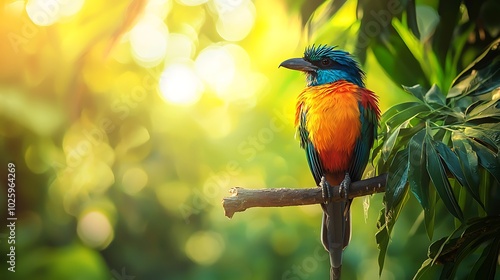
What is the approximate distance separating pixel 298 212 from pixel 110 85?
0.76 m

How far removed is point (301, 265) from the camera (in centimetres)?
193

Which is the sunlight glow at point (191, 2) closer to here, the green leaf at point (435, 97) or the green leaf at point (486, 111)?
the green leaf at point (435, 97)

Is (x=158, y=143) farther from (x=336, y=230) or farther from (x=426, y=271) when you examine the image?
(x=426, y=271)

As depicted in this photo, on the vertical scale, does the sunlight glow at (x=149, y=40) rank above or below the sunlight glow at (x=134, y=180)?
above

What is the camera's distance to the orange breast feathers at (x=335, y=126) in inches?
71.5

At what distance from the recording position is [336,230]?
6.04ft

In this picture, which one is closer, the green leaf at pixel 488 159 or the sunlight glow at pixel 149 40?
the green leaf at pixel 488 159

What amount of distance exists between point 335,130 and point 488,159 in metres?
0.46

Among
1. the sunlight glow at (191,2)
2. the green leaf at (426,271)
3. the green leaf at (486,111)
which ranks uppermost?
the sunlight glow at (191,2)

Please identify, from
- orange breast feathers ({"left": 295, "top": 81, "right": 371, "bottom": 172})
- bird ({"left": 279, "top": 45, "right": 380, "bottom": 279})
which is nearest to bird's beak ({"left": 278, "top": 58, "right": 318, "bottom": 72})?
bird ({"left": 279, "top": 45, "right": 380, "bottom": 279})

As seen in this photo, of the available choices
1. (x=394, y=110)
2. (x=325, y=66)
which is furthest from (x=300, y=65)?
(x=394, y=110)

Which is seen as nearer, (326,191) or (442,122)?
(326,191)

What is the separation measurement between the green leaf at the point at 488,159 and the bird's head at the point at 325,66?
431 millimetres

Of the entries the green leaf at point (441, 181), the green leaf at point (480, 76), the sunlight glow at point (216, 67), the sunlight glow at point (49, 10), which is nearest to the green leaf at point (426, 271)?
the green leaf at point (441, 181)
